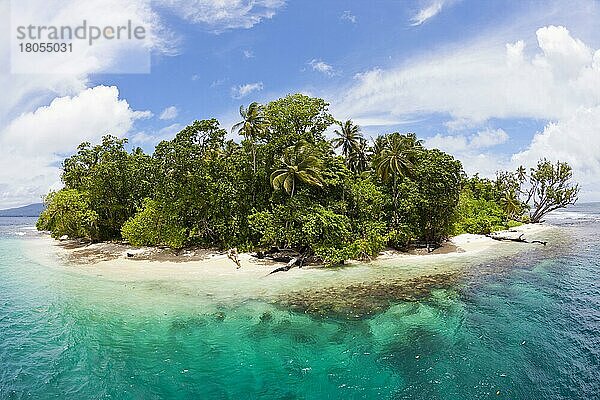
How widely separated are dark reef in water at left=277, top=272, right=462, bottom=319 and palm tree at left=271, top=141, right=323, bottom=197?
11.8 meters

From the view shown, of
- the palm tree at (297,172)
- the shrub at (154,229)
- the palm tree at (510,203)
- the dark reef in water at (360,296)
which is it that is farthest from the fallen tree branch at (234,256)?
the palm tree at (510,203)

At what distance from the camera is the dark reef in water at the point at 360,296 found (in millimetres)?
21514

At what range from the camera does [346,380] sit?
13969 mm

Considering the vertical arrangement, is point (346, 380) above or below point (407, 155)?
below

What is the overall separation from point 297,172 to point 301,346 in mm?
20008

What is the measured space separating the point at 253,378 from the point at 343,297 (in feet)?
35.2

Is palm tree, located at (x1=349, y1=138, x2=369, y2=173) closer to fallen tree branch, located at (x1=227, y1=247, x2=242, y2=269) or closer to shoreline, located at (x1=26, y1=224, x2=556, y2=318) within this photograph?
shoreline, located at (x1=26, y1=224, x2=556, y2=318)

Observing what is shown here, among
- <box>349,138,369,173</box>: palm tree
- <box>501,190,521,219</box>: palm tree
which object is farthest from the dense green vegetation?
<box>501,190,521,219</box>: palm tree

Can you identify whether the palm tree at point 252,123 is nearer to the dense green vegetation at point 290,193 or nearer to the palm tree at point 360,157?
the dense green vegetation at point 290,193

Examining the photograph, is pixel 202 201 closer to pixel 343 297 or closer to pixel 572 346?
pixel 343 297

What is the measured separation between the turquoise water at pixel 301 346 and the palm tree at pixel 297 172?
14018mm

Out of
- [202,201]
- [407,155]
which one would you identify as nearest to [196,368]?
[202,201]

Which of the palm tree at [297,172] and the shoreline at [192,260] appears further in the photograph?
the palm tree at [297,172]

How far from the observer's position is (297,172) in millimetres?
34844
